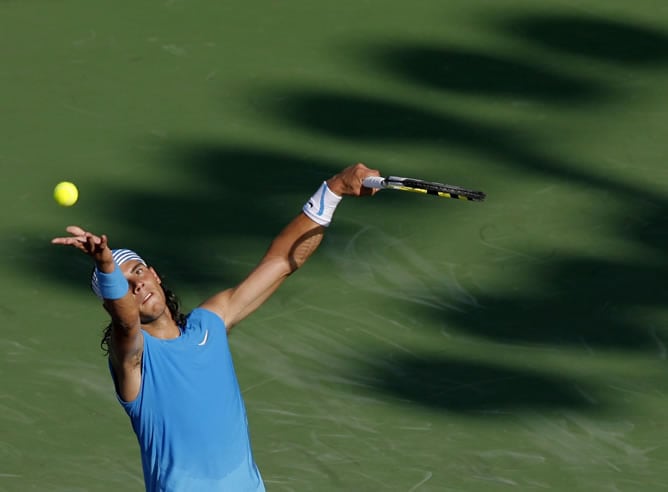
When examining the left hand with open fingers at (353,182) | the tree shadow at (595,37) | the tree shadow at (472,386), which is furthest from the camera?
the tree shadow at (595,37)

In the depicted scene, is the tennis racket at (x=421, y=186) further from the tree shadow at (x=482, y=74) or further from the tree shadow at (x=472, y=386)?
the tree shadow at (x=482, y=74)

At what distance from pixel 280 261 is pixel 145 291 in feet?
2.86

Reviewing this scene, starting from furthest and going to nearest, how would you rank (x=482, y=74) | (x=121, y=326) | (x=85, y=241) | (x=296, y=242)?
(x=482, y=74), (x=296, y=242), (x=121, y=326), (x=85, y=241)

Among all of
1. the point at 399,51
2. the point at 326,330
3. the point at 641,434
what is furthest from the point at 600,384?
the point at 399,51

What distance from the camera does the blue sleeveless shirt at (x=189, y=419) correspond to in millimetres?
7219

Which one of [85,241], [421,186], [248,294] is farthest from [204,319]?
[85,241]

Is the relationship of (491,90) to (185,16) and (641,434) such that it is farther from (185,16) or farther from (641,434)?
(641,434)

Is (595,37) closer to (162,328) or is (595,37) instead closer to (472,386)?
(472,386)

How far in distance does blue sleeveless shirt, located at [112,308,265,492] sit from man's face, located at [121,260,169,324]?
0.09 m

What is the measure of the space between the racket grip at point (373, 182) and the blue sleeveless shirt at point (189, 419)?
3.03ft

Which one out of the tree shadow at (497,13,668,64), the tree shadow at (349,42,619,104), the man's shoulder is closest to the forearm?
the man's shoulder

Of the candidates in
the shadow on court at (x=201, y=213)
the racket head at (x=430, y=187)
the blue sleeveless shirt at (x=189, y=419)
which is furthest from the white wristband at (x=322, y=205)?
the shadow on court at (x=201, y=213)

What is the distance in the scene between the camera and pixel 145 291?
7.25m

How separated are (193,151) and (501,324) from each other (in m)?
2.98
